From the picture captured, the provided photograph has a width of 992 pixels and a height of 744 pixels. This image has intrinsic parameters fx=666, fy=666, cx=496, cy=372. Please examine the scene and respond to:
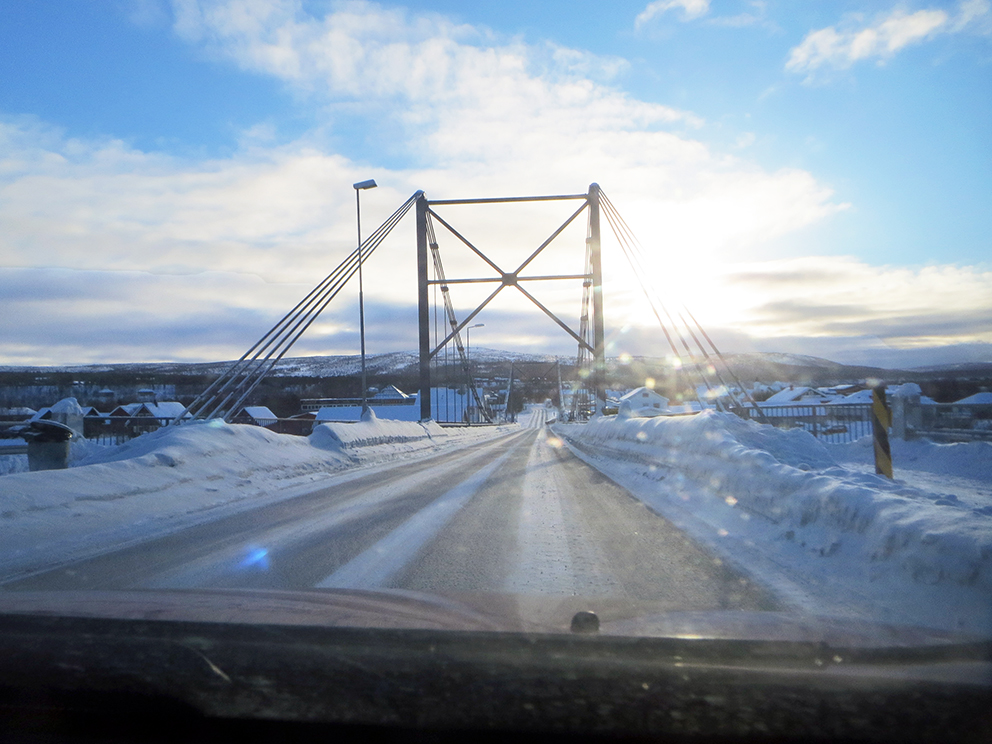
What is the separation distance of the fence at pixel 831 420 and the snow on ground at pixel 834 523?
487cm

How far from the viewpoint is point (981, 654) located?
1851 mm

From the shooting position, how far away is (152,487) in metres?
8.03

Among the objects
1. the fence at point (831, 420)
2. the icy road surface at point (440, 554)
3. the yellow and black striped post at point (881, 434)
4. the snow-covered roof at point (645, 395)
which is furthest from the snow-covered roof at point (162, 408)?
the snow-covered roof at point (645, 395)

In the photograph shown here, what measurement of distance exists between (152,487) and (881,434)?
8.90 metres

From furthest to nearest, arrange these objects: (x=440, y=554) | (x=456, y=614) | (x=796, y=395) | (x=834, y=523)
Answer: (x=796, y=395) < (x=440, y=554) < (x=834, y=523) < (x=456, y=614)

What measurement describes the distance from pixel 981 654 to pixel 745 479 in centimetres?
551

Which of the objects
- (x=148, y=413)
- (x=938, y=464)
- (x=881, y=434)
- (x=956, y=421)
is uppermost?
(x=881, y=434)

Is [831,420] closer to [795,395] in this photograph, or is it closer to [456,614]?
[456,614]

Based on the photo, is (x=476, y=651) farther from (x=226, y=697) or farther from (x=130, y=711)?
(x=130, y=711)

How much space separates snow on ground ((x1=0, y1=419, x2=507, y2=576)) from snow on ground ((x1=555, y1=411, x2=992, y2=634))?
499 centimetres

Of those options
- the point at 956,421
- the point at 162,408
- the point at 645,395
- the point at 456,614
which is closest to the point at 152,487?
the point at 456,614

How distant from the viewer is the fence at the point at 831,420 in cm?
1549

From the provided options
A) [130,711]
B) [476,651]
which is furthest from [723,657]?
[130,711]

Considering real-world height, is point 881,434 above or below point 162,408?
above
